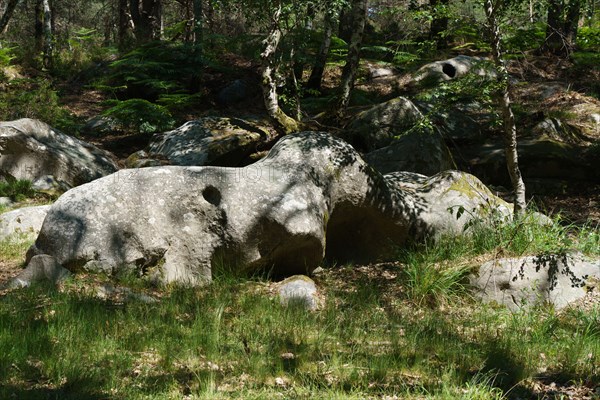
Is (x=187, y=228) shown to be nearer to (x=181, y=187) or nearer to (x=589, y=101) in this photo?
(x=181, y=187)

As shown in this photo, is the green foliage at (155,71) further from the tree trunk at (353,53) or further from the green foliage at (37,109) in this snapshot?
the tree trunk at (353,53)

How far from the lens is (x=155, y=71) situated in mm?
17344

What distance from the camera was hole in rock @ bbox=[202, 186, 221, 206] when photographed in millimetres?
7617

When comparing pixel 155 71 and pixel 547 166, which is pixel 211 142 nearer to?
pixel 155 71

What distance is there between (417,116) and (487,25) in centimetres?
485

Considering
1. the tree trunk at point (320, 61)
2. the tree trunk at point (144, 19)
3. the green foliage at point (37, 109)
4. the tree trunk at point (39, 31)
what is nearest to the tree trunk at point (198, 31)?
the tree trunk at point (320, 61)

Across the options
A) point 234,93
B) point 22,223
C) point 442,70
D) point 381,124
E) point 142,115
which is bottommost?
point 22,223

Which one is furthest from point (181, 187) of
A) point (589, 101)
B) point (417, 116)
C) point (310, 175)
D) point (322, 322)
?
point (589, 101)

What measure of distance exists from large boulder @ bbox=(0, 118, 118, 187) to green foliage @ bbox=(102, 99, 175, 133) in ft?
7.11

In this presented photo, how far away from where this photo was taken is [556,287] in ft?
23.4

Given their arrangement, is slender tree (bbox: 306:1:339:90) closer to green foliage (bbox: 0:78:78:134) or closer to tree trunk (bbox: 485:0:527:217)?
green foliage (bbox: 0:78:78:134)

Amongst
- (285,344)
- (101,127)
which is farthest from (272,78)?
(285,344)

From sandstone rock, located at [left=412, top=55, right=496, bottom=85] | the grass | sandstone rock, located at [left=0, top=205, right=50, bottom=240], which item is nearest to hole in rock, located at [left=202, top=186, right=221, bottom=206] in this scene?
the grass

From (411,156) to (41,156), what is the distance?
22.9 ft
